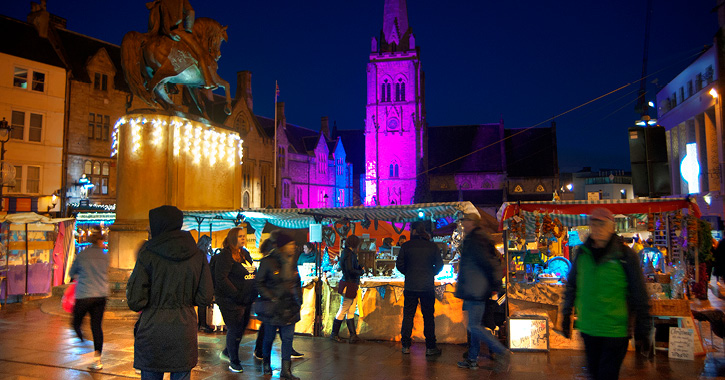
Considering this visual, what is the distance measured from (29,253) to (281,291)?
1075cm

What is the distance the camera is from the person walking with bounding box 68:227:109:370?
639 cm

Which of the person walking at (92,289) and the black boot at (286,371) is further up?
the person walking at (92,289)

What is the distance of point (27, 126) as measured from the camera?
26125 millimetres

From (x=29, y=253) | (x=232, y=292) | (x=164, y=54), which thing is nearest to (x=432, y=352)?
(x=232, y=292)

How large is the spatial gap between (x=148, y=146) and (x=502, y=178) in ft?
179

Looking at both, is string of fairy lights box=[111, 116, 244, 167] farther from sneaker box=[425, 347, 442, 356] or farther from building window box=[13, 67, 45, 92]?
building window box=[13, 67, 45, 92]

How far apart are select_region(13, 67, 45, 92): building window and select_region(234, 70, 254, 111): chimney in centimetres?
1653

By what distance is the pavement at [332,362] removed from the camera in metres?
6.30

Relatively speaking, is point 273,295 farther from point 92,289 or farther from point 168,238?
point 92,289

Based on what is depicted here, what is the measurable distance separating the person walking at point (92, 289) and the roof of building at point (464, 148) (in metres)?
57.5

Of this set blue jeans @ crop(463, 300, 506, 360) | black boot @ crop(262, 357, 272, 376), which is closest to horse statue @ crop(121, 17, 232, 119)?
black boot @ crop(262, 357, 272, 376)

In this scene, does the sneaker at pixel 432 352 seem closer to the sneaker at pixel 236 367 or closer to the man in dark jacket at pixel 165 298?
the sneaker at pixel 236 367

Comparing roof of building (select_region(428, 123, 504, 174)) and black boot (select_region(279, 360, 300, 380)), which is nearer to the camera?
black boot (select_region(279, 360, 300, 380))

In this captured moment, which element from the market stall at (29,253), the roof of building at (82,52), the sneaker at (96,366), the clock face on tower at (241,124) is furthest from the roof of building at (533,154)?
the sneaker at (96,366)
